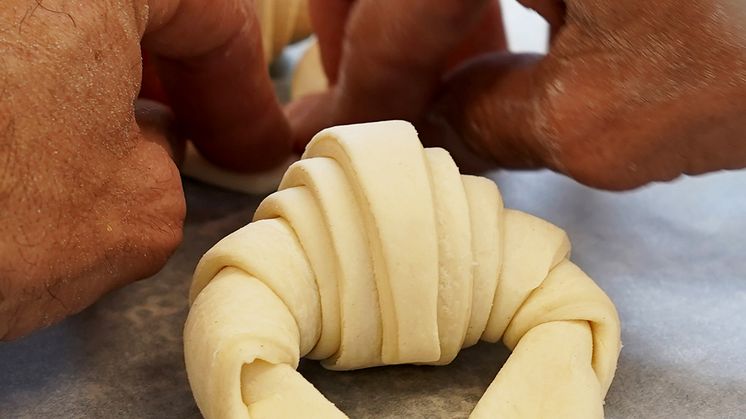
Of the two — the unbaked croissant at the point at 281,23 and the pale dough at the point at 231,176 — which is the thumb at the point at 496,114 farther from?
the unbaked croissant at the point at 281,23

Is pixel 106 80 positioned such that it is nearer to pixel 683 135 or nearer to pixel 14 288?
pixel 14 288

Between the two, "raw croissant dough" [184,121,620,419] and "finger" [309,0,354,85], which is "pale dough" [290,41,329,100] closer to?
"finger" [309,0,354,85]

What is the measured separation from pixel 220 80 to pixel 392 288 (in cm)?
32

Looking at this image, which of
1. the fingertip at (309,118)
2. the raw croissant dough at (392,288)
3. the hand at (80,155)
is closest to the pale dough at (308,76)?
the fingertip at (309,118)

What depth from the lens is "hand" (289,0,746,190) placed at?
650mm

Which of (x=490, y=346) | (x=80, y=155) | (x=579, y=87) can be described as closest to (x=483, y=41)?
(x=579, y=87)

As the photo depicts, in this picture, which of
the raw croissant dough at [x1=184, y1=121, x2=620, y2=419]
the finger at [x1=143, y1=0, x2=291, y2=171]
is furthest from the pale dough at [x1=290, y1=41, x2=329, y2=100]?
the raw croissant dough at [x1=184, y1=121, x2=620, y2=419]

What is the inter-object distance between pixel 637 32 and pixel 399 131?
0.21 meters

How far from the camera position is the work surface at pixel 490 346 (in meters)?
0.66

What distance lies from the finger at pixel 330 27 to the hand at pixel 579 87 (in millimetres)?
137

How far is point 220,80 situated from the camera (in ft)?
2.73

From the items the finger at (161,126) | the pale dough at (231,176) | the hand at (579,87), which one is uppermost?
the hand at (579,87)

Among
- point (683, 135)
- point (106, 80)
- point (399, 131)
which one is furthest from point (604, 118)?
point (106, 80)

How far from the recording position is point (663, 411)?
667mm
